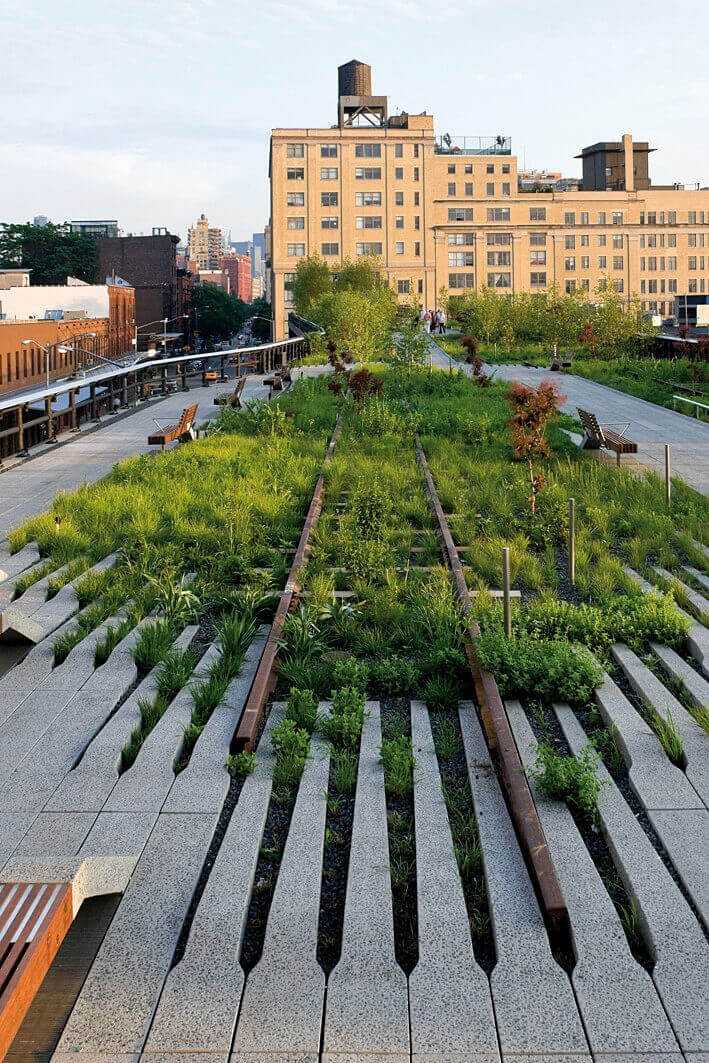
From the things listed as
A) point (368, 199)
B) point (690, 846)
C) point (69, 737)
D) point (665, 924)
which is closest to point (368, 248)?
point (368, 199)

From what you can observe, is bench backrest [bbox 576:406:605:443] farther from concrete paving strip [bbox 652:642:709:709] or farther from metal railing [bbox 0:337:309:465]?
concrete paving strip [bbox 652:642:709:709]

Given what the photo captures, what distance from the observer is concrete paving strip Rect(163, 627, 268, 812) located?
5.83 m

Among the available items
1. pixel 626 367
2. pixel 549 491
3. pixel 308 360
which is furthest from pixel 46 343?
pixel 549 491

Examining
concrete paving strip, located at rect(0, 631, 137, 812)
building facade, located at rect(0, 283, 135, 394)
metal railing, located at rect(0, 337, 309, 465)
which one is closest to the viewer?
concrete paving strip, located at rect(0, 631, 137, 812)

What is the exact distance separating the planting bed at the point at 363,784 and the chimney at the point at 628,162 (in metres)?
135

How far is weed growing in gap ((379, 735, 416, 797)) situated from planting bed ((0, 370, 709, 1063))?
22 millimetres

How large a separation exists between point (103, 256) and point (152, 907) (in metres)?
125

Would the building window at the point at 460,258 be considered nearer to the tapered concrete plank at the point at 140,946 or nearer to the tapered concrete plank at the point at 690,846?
the tapered concrete plank at the point at 690,846

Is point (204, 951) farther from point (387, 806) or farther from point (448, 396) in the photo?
point (448, 396)

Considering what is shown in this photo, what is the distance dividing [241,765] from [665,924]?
2616 mm

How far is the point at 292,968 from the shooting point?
4.30 m

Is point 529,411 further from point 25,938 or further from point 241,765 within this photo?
point 25,938

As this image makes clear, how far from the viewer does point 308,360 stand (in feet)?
143

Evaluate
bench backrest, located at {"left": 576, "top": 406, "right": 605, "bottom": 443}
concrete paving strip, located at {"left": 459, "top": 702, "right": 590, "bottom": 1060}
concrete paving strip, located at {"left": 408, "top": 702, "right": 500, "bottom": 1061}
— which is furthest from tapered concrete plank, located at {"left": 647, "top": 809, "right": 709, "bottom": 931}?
bench backrest, located at {"left": 576, "top": 406, "right": 605, "bottom": 443}
